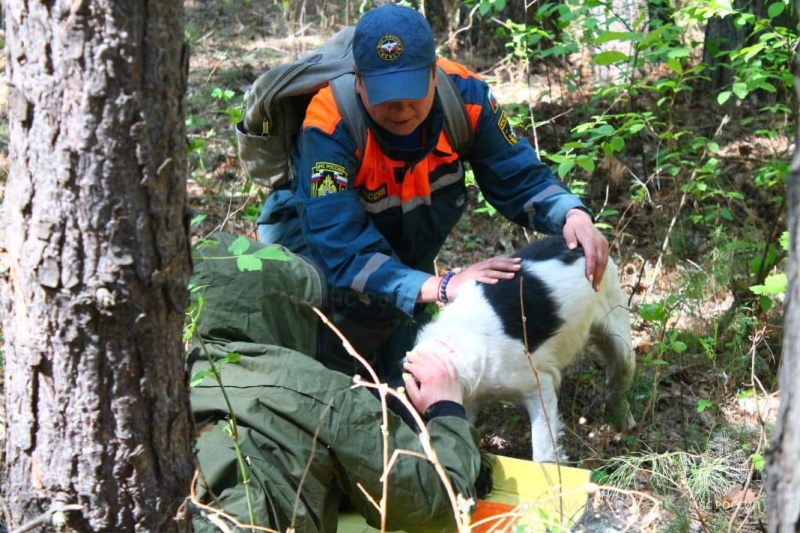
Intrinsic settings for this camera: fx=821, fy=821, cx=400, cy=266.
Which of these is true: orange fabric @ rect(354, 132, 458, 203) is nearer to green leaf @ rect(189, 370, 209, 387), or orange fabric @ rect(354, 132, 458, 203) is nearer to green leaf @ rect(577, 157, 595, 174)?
green leaf @ rect(577, 157, 595, 174)

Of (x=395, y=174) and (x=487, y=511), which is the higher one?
(x=395, y=174)

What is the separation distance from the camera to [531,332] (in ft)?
13.3

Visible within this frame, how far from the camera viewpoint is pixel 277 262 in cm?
329

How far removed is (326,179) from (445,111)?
674 millimetres

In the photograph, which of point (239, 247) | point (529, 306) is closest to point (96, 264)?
point (239, 247)

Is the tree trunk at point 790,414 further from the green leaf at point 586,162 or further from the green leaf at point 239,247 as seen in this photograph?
the green leaf at point 586,162

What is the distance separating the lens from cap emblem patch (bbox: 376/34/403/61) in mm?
3400

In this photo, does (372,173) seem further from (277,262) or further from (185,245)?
(185,245)

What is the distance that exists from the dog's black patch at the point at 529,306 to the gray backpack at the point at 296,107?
2.32ft

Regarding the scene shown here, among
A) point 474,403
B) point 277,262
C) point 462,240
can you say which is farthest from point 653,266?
point 277,262

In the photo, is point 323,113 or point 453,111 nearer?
point 323,113

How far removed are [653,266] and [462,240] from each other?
1.43m

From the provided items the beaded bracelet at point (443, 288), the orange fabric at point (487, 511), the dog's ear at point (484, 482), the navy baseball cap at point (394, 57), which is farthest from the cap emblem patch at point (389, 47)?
the orange fabric at point (487, 511)

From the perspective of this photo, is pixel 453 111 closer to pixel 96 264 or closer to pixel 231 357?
pixel 231 357
